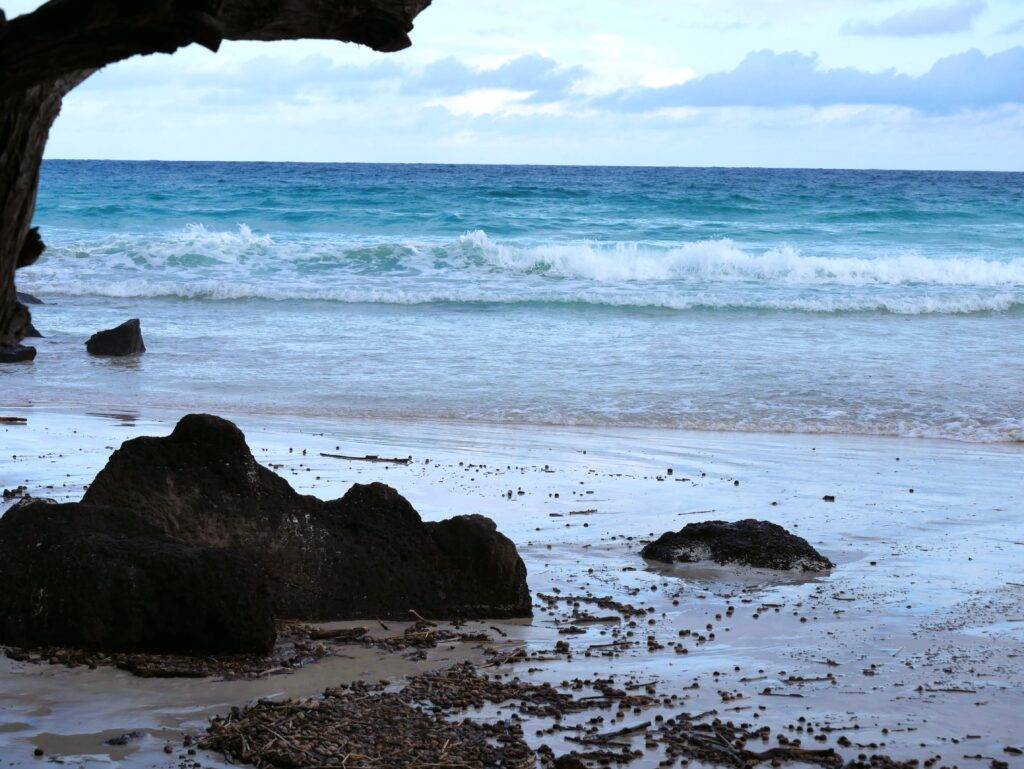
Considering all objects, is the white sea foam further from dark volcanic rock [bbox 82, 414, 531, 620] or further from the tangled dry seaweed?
the tangled dry seaweed

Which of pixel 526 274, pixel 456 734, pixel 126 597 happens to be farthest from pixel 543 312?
pixel 456 734

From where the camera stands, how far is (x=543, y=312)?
20.5 m

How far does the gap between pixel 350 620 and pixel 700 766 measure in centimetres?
194

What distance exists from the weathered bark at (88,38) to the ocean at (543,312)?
8.28 meters

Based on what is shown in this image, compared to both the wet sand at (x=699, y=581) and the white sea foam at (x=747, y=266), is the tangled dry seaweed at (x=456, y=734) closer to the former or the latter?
the wet sand at (x=699, y=581)

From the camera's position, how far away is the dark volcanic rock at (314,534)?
5.09 metres

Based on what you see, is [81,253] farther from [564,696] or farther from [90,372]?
[564,696]

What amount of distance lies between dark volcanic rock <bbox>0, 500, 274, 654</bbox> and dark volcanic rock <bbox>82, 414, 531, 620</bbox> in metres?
0.62

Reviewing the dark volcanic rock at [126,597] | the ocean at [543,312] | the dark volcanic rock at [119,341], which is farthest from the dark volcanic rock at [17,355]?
the dark volcanic rock at [126,597]

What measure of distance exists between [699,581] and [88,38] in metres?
4.27

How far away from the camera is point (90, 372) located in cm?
1344

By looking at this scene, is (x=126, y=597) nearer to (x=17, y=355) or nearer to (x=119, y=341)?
(x=17, y=355)

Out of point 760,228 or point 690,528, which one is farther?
point 760,228

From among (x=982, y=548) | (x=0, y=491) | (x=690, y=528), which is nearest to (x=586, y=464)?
(x=690, y=528)
